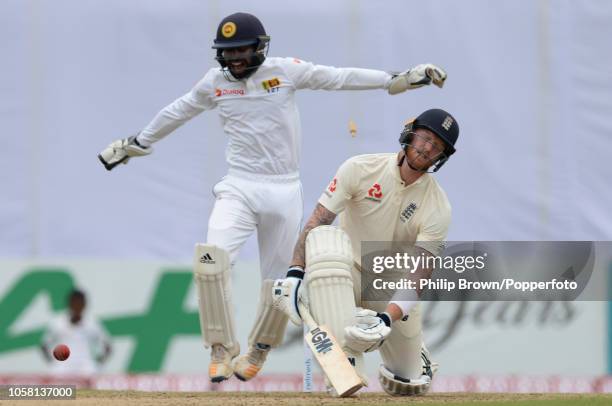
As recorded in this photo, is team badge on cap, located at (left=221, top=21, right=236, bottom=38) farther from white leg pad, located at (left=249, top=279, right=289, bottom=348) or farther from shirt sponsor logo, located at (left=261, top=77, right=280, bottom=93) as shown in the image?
white leg pad, located at (left=249, top=279, right=289, bottom=348)

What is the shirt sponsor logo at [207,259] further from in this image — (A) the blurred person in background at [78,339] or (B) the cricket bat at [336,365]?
(A) the blurred person in background at [78,339]

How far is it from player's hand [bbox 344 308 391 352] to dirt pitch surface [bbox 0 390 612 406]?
0.27 metres

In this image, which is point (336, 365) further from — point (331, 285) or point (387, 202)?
point (387, 202)

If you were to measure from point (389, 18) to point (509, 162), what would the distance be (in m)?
1.29

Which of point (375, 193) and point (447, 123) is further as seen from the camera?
point (375, 193)

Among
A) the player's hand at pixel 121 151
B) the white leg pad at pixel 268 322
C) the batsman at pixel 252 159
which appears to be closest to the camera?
the batsman at pixel 252 159

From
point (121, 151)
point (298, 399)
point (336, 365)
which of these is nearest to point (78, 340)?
point (121, 151)

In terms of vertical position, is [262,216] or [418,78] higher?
[418,78]

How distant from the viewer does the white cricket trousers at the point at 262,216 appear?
7664 mm

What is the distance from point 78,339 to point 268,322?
8.20ft

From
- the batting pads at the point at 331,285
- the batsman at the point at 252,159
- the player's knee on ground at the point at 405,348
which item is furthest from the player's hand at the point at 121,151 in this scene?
the player's knee on ground at the point at 405,348

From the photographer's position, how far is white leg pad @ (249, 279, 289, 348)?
7.80m

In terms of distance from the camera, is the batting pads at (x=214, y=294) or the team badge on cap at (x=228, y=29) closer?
the batting pads at (x=214, y=294)

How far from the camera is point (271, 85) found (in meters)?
7.72
